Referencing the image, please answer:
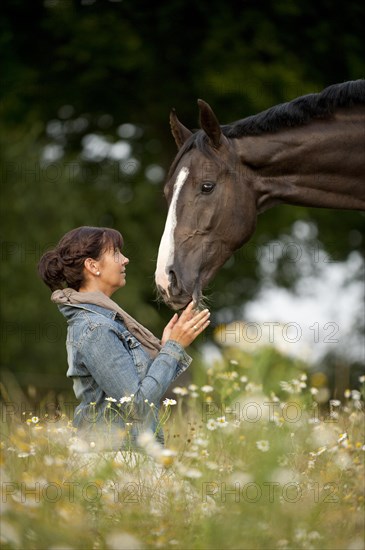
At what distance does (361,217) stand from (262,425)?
40.9 ft

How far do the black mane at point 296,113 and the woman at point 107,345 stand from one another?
1.30 metres

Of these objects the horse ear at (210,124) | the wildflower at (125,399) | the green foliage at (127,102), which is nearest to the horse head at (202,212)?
the horse ear at (210,124)

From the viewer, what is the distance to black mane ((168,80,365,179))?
5.62 meters

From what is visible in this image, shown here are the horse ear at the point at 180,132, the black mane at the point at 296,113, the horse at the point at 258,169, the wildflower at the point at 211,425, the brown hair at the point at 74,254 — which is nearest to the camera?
the brown hair at the point at 74,254

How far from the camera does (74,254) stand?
4.52 meters

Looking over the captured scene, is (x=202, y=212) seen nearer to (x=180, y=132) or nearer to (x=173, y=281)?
(x=173, y=281)

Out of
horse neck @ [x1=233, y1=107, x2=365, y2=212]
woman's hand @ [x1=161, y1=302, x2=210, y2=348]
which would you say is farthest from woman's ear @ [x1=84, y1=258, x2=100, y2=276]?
horse neck @ [x1=233, y1=107, x2=365, y2=212]

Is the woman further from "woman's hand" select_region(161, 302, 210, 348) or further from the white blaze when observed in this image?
the white blaze

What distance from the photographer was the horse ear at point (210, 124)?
5.38 metres

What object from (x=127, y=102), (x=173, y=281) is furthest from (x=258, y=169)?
(x=127, y=102)

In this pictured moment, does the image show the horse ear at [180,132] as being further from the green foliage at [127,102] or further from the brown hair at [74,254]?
the green foliage at [127,102]

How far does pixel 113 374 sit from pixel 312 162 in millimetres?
2323

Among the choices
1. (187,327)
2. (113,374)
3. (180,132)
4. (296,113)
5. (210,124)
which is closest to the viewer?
(113,374)

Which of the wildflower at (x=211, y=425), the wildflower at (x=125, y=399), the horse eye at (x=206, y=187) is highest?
the horse eye at (x=206, y=187)
